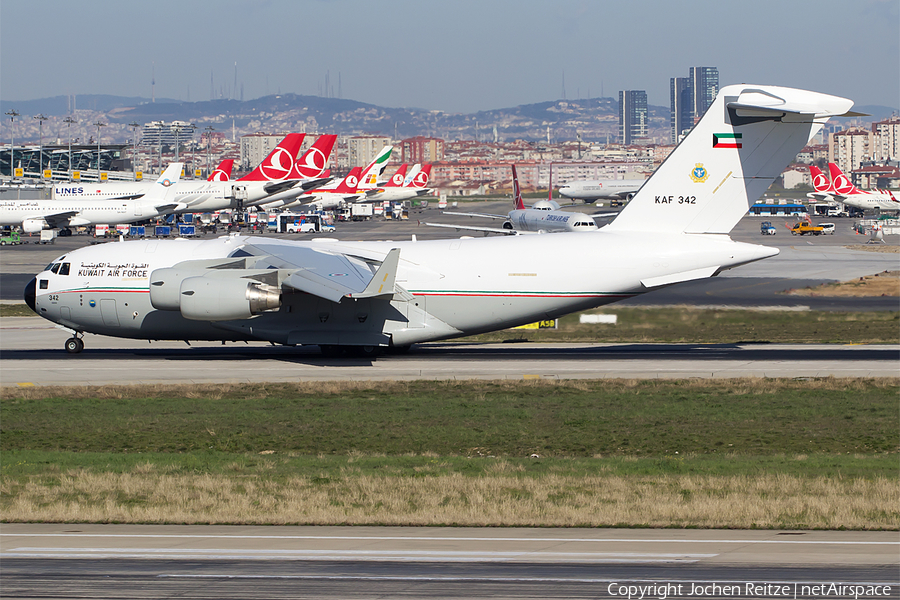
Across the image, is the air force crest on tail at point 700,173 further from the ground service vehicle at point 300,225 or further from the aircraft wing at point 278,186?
the aircraft wing at point 278,186

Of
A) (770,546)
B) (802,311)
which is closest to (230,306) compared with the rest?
(770,546)

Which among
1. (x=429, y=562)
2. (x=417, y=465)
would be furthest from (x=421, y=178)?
(x=429, y=562)

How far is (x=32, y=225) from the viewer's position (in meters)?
107

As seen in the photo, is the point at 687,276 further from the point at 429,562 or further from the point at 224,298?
the point at 429,562

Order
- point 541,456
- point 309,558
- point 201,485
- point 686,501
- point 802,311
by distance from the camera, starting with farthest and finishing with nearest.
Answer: point 802,311, point 541,456, point 201,485, point 686,501, point 309,558

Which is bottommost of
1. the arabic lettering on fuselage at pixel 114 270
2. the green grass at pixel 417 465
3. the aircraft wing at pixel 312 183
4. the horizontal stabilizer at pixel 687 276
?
the green grass at pixel 417 465

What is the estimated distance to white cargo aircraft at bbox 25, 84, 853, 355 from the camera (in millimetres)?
32312

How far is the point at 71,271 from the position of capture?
3547cm

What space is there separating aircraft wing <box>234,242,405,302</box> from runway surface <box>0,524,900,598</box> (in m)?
16.4

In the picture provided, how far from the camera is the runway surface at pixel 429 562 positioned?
36.7ft

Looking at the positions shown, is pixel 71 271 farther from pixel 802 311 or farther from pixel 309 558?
pixel 802 311

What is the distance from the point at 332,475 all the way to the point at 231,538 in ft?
15.0

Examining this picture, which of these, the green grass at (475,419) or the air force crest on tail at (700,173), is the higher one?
the air force crest on tail at (700,173)

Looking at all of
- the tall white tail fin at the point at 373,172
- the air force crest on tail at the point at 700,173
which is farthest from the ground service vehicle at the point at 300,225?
the air force crest on tail at the point at 700,173
